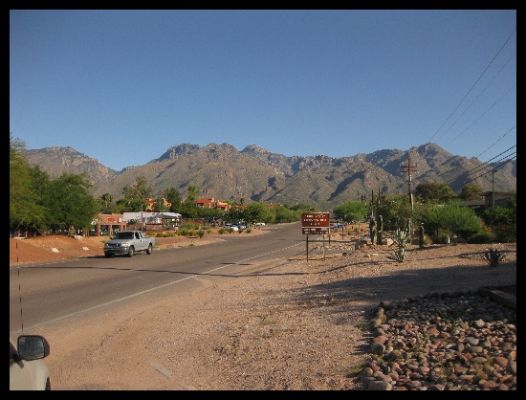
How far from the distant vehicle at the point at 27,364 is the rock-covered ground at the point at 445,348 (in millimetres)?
4016

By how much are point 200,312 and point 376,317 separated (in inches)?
196

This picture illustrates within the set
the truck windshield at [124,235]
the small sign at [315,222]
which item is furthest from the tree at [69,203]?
the small sign at [315,222]

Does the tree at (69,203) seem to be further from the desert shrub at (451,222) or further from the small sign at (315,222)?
the desert shrub at (451,222)

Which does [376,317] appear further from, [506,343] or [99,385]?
[99,385]

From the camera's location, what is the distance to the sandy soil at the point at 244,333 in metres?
7.61

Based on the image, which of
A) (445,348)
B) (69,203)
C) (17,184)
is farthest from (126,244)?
(17,184)

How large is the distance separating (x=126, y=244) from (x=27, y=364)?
1227 inches

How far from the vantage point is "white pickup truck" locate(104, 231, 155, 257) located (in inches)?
1339

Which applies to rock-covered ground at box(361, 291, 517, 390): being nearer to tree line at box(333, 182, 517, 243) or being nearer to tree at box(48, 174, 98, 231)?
tree line at box(333, 182, 517, 243)

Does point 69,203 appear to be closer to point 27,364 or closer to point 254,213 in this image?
point 27,364

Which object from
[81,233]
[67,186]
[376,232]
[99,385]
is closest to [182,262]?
[67,186]

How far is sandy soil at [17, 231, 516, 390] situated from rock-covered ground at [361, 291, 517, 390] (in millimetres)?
420

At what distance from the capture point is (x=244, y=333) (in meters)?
10.6

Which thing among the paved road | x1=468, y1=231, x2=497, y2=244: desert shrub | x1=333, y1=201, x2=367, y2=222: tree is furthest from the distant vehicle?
x1=333, y1=201, x2=367, y2=222: tree
